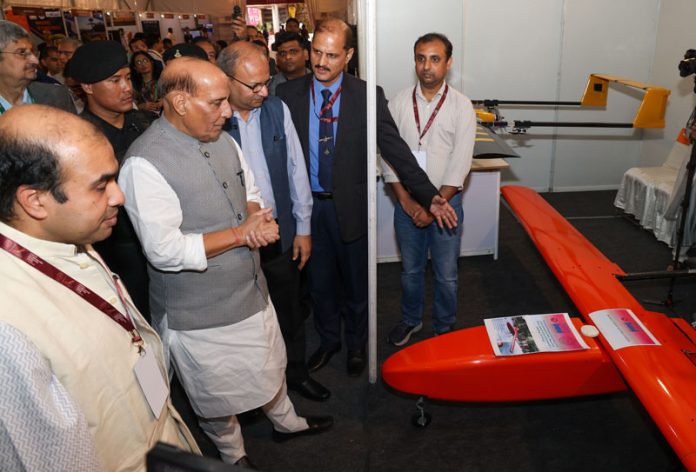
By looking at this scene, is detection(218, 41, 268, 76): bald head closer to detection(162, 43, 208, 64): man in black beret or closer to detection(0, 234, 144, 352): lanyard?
detection(0, 234, 144, 352): lanyard

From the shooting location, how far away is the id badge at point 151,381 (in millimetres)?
1098

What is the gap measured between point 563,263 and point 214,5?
11.0 meters

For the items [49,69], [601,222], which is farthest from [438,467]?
[49,69]

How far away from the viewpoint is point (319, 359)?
2.74 meters

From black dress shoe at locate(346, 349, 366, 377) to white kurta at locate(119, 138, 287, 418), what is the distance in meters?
0.84

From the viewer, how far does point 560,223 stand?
2.92 meters

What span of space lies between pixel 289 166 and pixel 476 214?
7.05ft

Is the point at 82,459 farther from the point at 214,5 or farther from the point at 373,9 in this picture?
the point at 214,5

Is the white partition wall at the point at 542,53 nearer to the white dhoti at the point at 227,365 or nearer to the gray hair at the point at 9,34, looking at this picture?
the gray hair at the point at 9,34

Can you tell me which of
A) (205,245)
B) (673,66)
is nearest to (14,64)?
(205,245)

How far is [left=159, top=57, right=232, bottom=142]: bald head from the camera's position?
1.46 metres

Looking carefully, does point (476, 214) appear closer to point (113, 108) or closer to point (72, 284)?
point (113, 108)

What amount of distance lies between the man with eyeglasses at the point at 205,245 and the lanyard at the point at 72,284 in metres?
0.38

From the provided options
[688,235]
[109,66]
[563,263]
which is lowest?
[688,235]
